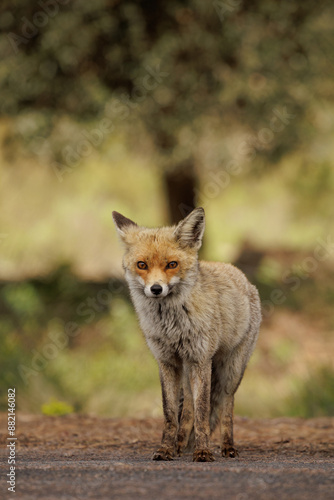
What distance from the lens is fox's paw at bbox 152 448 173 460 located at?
5793 millimetres

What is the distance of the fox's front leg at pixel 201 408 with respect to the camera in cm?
568

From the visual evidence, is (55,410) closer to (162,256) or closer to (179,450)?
(179,450)

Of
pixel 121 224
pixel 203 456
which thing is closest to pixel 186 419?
pixel 203 456

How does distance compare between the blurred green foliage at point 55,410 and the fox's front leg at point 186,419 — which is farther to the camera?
the blurred green foliage at point 55,410

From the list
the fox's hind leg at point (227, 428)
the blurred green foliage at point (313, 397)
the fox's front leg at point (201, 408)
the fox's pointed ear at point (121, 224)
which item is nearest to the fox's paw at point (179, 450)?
the fox's hind leg at point (227, 428)

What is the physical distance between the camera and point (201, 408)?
582cm

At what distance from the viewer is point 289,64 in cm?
1223

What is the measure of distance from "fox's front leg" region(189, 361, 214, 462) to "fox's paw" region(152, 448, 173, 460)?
25 centimetres

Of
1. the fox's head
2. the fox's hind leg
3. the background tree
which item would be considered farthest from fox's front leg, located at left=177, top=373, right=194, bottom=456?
the background tree

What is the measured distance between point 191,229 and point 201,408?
1428 mm

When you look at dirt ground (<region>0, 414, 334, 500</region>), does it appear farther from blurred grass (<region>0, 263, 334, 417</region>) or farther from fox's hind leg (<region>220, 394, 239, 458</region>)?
blurred grass (<region>0, 263, 334, 417</region>)

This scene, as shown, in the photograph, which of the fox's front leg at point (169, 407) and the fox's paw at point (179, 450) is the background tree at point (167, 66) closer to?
the fox's front leg at point (169, 407)

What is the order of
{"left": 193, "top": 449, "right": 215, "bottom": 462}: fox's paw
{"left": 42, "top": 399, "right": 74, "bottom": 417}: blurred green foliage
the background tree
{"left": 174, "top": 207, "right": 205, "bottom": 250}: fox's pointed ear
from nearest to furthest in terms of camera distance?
{"left": 193, "top": 449, "right": 215, "bottom": 462}: fox's paw < {"left": 174, "top": 207, "right": 205, "bottom": 250}: fox's pointed ear < {"left": 42, "top": 399, "right": 74, "bottom": 417}: blurred green foliage < the background tree

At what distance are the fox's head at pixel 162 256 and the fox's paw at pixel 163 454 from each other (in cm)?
125
